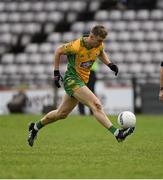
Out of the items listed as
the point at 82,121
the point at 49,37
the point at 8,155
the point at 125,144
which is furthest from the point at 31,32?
the point at 8,155

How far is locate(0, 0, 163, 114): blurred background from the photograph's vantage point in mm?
25172

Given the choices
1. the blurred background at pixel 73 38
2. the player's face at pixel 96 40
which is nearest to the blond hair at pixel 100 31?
the player's face at pixel 96 40

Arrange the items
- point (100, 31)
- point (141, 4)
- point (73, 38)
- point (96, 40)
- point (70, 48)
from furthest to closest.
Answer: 1. point (141, 4)
2. point (73, 38)
3. point (70, 48)
4. point (96, 40)
5. point (100, 31)

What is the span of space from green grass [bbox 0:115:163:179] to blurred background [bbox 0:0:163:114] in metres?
7.88

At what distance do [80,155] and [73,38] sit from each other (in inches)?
811

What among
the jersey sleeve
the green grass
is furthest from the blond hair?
the green grass

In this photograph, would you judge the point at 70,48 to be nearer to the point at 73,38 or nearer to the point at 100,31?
the point at 100,31

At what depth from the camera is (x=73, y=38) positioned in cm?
3092

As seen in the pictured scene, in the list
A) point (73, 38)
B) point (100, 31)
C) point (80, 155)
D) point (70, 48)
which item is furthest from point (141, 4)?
point (80, 155)

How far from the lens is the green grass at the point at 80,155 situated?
27.8 ft

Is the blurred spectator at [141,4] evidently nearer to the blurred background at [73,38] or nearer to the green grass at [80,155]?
the blurred background at [73,38]

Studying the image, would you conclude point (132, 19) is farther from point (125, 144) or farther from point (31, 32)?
point (125, 144)

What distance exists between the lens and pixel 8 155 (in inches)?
416

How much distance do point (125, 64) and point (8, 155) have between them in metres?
19.3
